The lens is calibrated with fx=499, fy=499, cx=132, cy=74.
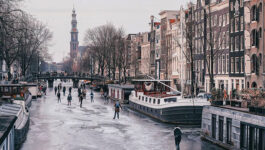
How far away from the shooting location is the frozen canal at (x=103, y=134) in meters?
28.4

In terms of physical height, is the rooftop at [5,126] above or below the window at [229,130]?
above

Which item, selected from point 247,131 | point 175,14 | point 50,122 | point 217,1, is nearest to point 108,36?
point 175,14

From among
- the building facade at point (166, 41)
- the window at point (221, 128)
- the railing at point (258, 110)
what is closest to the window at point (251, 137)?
the railing at point (258, 110)

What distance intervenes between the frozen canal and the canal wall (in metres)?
0.83

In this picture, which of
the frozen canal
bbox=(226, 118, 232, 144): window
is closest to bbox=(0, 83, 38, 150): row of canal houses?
the frozen canal

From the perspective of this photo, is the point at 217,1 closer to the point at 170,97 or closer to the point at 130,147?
the point at 170,97

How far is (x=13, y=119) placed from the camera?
2153cm

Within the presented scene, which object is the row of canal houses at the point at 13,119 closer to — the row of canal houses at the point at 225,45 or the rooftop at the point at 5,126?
the rooftop at the point at 5,126

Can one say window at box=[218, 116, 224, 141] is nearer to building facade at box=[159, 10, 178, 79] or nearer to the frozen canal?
the frozen canal

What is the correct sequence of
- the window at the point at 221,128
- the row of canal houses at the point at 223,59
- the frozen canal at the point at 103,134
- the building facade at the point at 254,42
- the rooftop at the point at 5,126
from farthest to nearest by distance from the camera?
1. the building facade at the point at 254,42
2. the frozen canal at the point at 103,134
3. the window at the point at 221,128
4. the row of canal houses at the point at 223,59
5. the rooftop at the point at 5,126

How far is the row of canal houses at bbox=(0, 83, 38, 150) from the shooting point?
735 inches

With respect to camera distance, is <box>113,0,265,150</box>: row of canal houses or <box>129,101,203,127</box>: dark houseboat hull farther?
<box>129,101,203,127</box>: dark houseboat hull

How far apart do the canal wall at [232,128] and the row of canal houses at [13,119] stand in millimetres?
10467

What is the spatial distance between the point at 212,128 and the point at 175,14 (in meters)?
63.9
